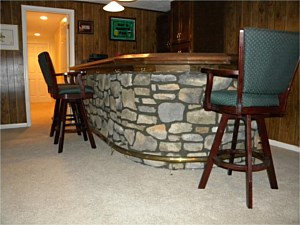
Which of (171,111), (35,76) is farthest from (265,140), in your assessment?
(35,76)

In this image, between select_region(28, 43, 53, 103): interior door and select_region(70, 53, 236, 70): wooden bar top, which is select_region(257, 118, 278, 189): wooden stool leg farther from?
select_region(28, 43, 53, 103): interior door

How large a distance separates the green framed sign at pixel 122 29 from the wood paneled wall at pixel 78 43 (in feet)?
0.25

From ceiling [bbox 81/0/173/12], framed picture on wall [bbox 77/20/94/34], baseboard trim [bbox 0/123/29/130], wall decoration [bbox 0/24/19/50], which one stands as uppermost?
ceiling [bbox 81/0/173/12]

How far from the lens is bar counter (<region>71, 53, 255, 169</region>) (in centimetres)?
218

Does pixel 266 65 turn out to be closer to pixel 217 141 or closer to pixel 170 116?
pixel 217 141

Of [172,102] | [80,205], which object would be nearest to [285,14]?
[172,102]

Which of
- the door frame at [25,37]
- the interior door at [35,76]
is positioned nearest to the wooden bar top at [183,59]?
the door frame at [25,37]

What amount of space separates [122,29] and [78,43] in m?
0.89

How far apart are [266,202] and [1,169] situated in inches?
83.3

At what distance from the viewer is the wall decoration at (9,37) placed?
4.19 meters

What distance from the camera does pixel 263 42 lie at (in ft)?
4.88

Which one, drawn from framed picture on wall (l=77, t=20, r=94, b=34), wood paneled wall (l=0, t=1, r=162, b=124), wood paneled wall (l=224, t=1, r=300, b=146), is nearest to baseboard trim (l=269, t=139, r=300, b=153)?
wood paneled wall (l=224, t=1, r=300, b=146)

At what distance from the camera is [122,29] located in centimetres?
511

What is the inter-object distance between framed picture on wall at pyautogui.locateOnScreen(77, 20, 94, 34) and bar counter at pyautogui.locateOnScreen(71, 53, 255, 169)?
8.44 ft
